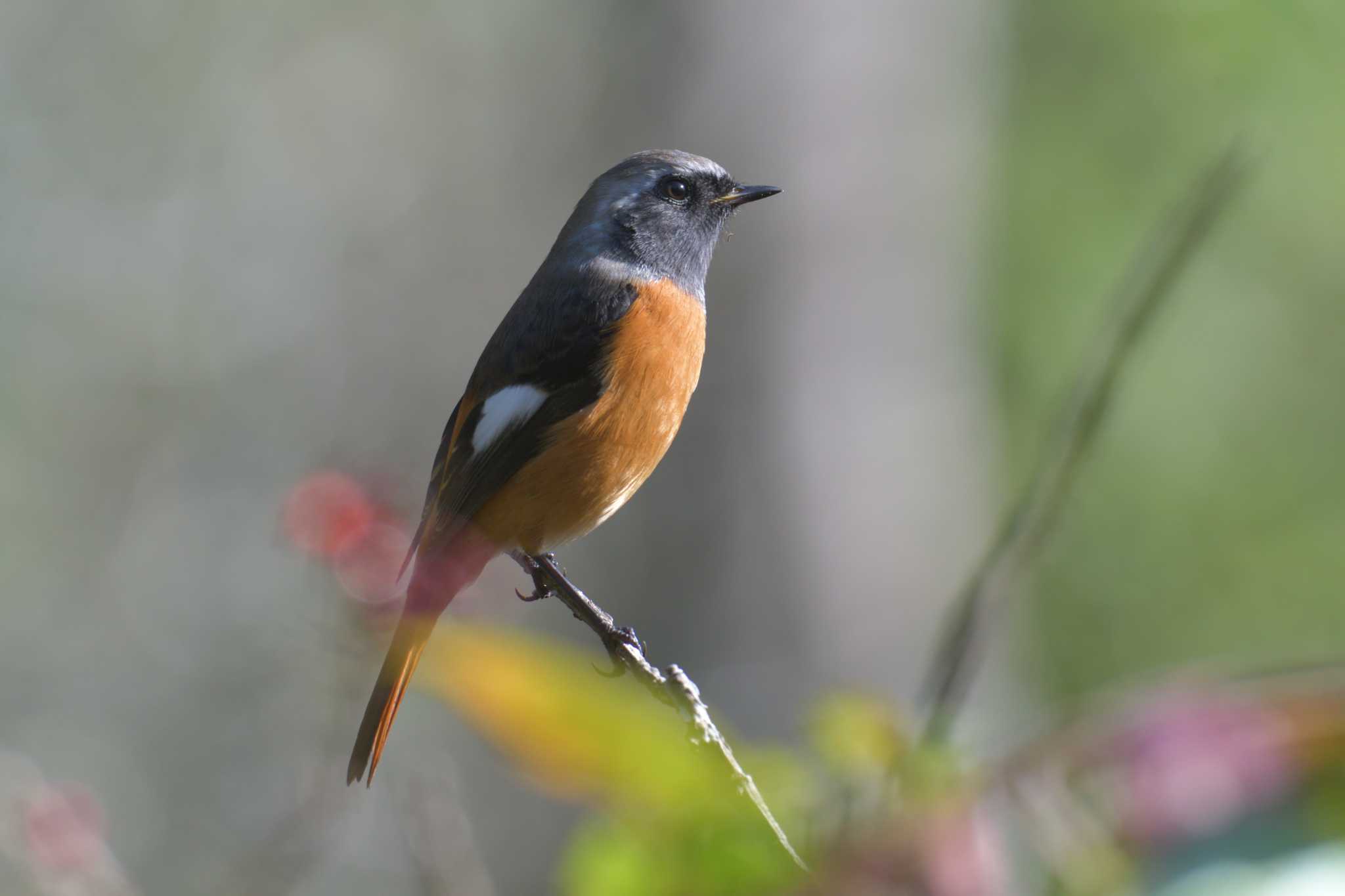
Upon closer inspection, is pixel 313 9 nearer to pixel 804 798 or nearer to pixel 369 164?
pixel 369 164

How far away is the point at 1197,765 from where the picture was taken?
1.52ft

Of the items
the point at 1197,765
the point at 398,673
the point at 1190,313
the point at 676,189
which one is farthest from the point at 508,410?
the point at 1190,313

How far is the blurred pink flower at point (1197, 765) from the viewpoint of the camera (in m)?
0.45

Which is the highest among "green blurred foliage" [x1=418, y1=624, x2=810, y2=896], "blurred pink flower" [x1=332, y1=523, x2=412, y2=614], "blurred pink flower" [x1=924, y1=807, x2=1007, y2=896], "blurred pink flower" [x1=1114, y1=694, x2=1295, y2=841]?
"blurred pink flower" [x1=1114, y1=694, x2=1295, y2=841]

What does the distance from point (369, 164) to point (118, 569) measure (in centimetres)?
432

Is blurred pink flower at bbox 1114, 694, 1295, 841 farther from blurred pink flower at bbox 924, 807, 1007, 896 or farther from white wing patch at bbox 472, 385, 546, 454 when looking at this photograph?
white wing patch at bbox 472, 385, 546, 454

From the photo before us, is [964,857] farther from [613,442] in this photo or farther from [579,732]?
[613,442]

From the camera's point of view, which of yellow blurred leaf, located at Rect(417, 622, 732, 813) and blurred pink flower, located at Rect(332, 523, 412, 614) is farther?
blurred pink flower, located at Rect(332, 523, 412, 614)

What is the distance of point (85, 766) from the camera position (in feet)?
32.5

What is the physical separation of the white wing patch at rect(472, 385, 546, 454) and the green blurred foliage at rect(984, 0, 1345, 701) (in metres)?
9.37

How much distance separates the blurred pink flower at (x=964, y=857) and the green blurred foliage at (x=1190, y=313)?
11.5 m

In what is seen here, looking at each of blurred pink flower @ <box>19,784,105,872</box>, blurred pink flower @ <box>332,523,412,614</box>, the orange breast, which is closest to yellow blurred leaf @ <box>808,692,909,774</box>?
blurred pink flower @ <box>332,523,412,614</box>

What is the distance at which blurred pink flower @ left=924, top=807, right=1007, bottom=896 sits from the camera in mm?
484

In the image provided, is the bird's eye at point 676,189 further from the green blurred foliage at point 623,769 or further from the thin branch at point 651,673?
the green blurred foliage at point 623,769
